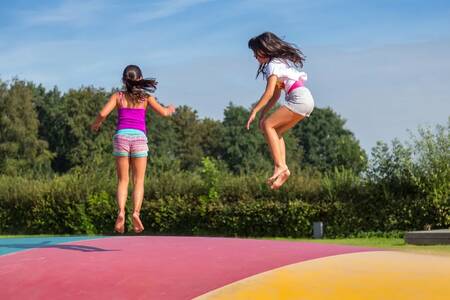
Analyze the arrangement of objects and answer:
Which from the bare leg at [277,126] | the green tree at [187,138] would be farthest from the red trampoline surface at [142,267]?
the green tree at [187,138]

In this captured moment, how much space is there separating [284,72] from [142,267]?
103 inches

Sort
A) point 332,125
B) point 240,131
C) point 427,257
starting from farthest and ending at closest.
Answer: point 332,125, point 240,131, point 427,257

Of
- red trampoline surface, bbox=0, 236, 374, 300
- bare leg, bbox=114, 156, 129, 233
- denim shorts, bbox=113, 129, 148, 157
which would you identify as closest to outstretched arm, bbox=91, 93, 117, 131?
denim shorts, bbox=113, 129, 148, 157

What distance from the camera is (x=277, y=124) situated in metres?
7.90

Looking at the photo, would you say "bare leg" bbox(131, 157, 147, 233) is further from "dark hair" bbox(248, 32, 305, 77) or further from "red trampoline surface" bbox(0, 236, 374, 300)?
"dark hair" bbox(248, 32, 305, 77)

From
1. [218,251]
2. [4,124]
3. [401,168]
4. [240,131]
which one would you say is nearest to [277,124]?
[218,251]

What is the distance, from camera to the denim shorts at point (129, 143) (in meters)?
8.45

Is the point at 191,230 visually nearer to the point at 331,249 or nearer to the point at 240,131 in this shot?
the point at 331,249

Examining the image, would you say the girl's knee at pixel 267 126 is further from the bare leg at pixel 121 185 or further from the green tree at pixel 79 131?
the green tree at pixel 79 131

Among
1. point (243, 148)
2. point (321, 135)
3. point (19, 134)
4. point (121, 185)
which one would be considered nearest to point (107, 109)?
point (121, 185)

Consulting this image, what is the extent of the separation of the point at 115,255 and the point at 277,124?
2298mm

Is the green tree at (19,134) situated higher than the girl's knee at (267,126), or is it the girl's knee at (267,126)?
the green tree at (19,134)

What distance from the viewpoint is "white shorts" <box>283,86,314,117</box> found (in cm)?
778

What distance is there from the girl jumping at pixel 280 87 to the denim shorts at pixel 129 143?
1524 millimetres
